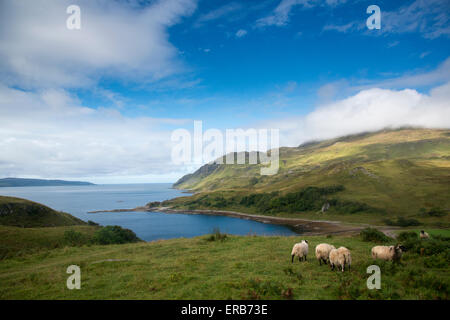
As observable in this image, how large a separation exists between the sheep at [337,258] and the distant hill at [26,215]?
85.4 metres

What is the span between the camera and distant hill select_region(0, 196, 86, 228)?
69125 mm

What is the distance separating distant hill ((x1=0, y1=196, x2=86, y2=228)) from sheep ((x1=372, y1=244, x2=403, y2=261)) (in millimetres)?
87281

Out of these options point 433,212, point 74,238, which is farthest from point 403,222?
point 74,238

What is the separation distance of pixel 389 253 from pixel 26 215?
96.2 m

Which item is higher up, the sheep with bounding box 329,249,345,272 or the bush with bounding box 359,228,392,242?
the sheep with bounding box 329,249,345,272

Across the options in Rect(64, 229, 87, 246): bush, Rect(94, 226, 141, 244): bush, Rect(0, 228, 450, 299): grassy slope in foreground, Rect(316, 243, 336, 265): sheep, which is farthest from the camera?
Rect(94, 226, 141, 244): bush

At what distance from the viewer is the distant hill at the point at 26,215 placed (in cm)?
6912

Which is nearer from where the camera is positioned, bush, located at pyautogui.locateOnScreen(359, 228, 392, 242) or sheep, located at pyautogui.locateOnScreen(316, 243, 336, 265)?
sheep, located at pyautogui.locateOnScreen(316, 243, 336, 265)

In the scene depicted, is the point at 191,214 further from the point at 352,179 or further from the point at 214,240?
the point at 214,240

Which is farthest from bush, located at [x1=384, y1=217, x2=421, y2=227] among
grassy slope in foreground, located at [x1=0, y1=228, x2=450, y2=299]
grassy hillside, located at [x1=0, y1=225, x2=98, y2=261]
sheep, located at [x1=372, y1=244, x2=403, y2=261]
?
grassy hillside, located at [x1=0, y1=225, x2=98, y2=261]

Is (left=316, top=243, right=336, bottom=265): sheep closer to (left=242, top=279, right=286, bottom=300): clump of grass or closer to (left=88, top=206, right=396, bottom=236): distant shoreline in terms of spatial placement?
(left=242, top=279, right=286, bottom=300): clump of grass

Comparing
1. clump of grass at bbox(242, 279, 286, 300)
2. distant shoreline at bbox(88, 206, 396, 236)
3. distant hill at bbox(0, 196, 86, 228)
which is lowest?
distant shoreline at bbox(88, 206, 396, 236)

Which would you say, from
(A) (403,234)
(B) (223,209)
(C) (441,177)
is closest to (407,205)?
(C) (441,177)

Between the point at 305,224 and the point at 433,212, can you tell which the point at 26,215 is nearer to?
the point at 305,224
